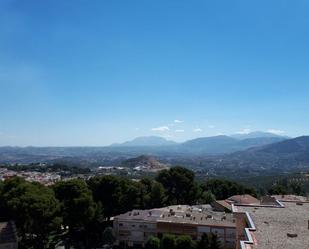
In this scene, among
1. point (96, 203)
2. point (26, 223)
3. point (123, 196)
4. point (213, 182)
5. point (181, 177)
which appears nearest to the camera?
point (26, 223)

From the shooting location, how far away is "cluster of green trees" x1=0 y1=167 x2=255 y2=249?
113 ft

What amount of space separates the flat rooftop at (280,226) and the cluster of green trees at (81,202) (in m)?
17.7

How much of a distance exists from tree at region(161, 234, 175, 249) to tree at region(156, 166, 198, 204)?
18.7 meters

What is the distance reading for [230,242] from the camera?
37.6m

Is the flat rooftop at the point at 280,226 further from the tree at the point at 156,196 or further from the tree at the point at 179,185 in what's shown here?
the tree at the point at 179,185

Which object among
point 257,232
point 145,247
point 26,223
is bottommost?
point 145,247

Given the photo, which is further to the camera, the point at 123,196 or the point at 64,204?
the point at 123,196

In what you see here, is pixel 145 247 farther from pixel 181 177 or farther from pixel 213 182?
pixel 213 182

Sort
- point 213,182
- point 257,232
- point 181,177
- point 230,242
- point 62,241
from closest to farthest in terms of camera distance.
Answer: point 257,232 < point 230,242 < point 62,241 < point 181,177 < point 213,182

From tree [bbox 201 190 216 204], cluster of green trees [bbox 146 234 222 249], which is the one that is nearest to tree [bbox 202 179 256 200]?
tree [bbox 201 190 216 204]

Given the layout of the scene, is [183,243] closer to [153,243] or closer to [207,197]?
[153,243]

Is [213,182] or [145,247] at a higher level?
[213,182]

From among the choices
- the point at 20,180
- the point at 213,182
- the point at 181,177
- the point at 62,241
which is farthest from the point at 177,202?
the point at 20,180

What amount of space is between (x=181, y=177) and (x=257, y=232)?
132 feet
